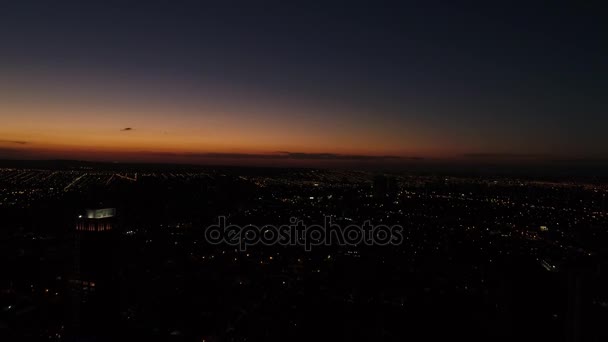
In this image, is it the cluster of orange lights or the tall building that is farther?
the cluster of orange lights

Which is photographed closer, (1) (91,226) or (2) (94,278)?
(2) (94,278)

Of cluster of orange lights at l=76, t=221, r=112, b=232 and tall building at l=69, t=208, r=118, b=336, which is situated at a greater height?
cluster of orange lights at l=76, t=221, r=112, b=232

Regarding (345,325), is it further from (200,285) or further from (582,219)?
(582,219)

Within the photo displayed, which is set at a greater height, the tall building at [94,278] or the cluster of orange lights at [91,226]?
the cluster of orange lights at [91,226]

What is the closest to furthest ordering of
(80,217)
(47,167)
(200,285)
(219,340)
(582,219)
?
(219,340), (80,217), (200,285), (582,219), (47,167)

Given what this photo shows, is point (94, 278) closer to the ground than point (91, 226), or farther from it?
closer to the ground

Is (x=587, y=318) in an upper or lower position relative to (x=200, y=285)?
upper

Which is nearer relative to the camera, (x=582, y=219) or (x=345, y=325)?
(x=345, y=325)

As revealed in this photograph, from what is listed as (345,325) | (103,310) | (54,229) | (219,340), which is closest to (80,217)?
(103,310)

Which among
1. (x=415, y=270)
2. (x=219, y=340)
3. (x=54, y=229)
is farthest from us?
(x=54, y=229)

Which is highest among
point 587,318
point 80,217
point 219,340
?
point 80,217

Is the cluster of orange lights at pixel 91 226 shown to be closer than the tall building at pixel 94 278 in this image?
No
